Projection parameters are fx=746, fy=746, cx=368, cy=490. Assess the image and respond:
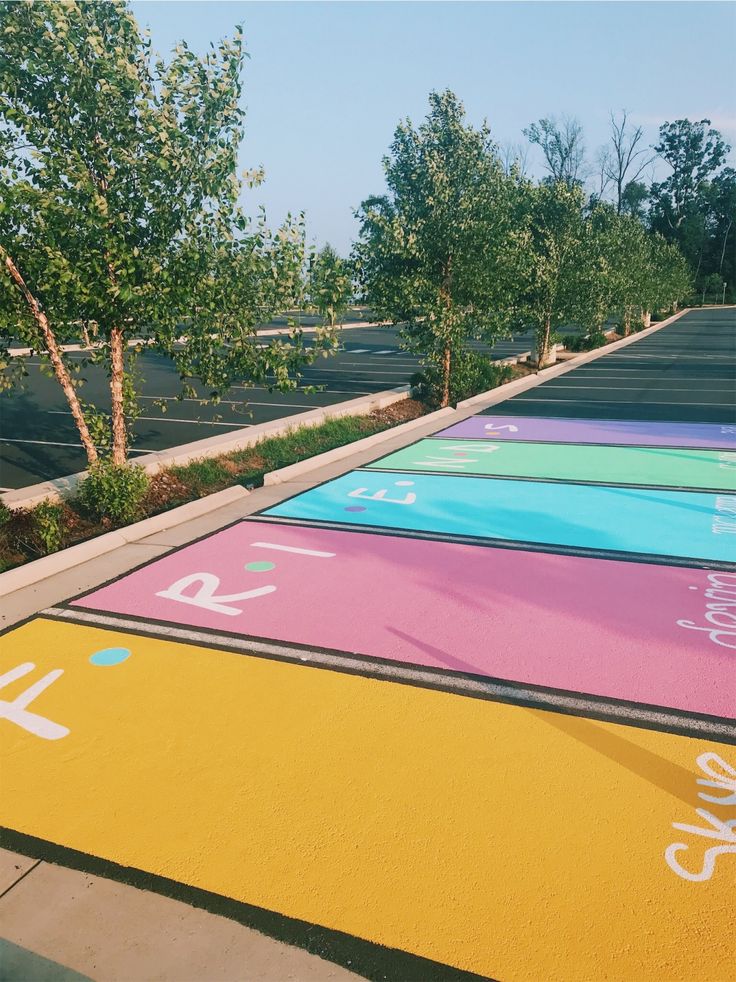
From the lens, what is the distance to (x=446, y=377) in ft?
61.1

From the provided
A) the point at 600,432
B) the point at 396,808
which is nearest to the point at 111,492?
the point at 396,808

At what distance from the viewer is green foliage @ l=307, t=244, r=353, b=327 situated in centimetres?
948

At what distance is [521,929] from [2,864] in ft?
8.12

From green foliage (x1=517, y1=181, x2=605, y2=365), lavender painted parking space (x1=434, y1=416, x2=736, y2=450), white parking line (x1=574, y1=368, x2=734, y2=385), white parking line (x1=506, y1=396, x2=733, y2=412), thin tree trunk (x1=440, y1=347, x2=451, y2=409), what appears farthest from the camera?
green foliage (x1=517, y1=181, x2=605, y2=365)

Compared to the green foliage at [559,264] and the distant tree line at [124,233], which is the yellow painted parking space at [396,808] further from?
the green foliage at [559,264]

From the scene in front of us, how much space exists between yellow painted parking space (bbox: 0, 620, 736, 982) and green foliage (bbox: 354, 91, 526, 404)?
510 inches

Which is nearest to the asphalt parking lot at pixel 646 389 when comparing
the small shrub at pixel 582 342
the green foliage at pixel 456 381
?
the green foliage at pixel 456 381

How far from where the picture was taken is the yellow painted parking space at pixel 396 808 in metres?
3.21

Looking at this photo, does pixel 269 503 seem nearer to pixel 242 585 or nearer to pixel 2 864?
pixel 242 585

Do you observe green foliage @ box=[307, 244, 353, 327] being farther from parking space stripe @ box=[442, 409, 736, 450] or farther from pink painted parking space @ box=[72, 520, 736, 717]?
parking space stripe @ box=[442, 409, 736, 450]

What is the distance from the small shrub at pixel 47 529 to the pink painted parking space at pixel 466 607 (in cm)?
138

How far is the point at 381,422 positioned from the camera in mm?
16750

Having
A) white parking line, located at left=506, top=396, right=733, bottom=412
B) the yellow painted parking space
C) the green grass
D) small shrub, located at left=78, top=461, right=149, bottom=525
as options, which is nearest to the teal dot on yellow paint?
the yellow painted parking space

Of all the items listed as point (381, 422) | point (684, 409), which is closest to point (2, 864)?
point (381, 422)
